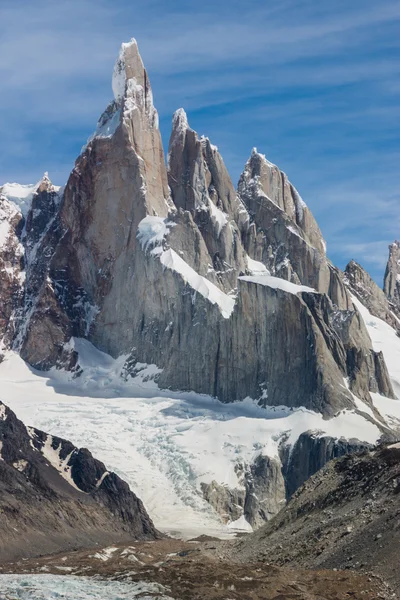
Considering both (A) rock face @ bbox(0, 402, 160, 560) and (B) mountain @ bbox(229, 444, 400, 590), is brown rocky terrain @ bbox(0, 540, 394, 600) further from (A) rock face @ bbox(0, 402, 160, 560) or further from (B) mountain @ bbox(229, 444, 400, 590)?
(A) rock face @ bbox(0, 402, 160, 560)

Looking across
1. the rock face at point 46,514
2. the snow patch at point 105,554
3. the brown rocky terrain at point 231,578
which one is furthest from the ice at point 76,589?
the rock face at point 46,514

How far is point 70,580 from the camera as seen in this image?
354 ft

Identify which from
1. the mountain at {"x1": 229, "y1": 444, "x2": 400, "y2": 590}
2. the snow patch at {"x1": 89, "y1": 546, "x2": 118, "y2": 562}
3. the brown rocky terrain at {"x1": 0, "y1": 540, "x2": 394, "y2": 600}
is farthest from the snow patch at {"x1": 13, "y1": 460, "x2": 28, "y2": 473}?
the mountain at {"x1": 229, "y1": 444, "x2": 400, "y2": 590}

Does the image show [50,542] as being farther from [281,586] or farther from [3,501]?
[281,586]

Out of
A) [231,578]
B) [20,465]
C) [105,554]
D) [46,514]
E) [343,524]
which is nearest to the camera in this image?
[231,578]

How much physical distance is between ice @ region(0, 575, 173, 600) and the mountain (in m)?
13.9

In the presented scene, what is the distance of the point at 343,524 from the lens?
11100 centimetres

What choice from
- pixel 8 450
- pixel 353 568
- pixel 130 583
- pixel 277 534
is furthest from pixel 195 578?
pixel 8 450

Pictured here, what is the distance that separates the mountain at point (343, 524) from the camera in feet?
333

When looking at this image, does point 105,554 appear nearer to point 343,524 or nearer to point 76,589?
point 343,524

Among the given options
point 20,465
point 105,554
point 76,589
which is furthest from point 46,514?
point 76,589

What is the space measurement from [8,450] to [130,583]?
91.4m

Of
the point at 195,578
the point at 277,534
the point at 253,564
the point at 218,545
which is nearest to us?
the point at 195,578

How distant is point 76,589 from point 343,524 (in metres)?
22.9
